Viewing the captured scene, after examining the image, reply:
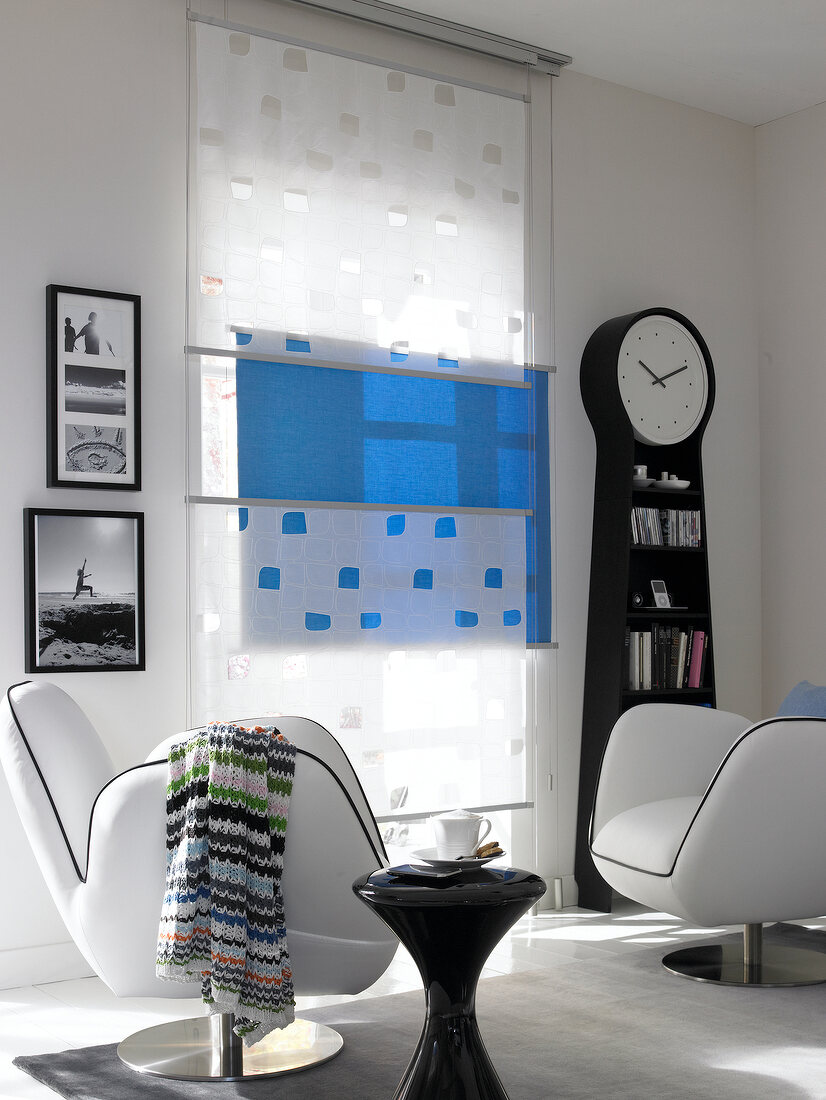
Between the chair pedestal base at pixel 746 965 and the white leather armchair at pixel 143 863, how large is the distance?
1.28 meters

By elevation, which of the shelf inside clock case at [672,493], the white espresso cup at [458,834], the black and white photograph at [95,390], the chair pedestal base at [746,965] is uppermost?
the black and white photograph at [95,390]

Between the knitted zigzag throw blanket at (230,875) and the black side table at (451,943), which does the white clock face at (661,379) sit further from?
the black side table at (451,943)

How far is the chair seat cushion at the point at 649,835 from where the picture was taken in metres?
3.48

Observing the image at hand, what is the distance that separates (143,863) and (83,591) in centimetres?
142

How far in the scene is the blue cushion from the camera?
3.93 meters

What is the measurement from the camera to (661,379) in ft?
16.5

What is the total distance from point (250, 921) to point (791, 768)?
159 centimetres

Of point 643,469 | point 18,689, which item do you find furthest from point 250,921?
point 643,469

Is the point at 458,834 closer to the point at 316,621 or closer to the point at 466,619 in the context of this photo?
the point at 316,621

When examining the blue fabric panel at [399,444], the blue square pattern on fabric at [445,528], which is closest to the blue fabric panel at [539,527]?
the blue fabric panel at [399,444]

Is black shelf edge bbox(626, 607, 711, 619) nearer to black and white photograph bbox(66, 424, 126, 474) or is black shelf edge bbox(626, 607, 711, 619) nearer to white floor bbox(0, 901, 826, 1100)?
white floor bbox(0, 901, 826, 1100)

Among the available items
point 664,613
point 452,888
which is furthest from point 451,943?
point 664,613

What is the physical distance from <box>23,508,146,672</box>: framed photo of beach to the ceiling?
2.23 meters

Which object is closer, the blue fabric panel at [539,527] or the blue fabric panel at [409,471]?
the blue fabric panel at [409,471]
